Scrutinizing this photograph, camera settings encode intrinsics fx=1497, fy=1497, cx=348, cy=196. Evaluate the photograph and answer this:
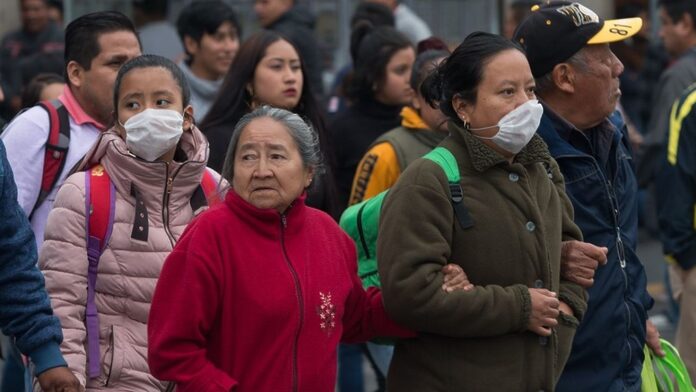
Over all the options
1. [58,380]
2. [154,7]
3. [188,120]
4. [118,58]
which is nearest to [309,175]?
[188,120]

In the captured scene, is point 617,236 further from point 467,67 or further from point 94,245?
point 94,245

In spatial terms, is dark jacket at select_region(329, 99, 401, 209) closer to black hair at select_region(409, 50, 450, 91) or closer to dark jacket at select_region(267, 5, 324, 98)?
black hair at select_region(409, 50, 450, 91)

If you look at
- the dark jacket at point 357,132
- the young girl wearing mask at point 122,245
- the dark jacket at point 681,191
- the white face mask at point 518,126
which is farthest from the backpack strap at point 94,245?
the dark jacket at point 681,191

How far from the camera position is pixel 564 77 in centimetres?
538

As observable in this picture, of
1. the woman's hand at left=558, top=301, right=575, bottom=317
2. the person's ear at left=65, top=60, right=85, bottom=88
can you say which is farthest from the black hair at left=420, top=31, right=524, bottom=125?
the person's ear at left=65, top=60, right=85, bottom=88

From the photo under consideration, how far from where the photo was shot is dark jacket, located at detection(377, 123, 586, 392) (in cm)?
457

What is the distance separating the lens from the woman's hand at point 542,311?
4637 mm

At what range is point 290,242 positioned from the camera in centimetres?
455

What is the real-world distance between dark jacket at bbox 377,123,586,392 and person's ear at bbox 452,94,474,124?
58mm

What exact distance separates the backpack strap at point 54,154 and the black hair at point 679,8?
4884mm

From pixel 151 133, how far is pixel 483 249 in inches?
48.0

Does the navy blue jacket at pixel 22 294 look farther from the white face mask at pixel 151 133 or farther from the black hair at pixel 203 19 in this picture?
the black hair at pixel 203 19

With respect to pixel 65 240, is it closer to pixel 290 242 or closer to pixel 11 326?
pixel 11 326

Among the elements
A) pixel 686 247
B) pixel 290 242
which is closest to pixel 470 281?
pixel 290 242
